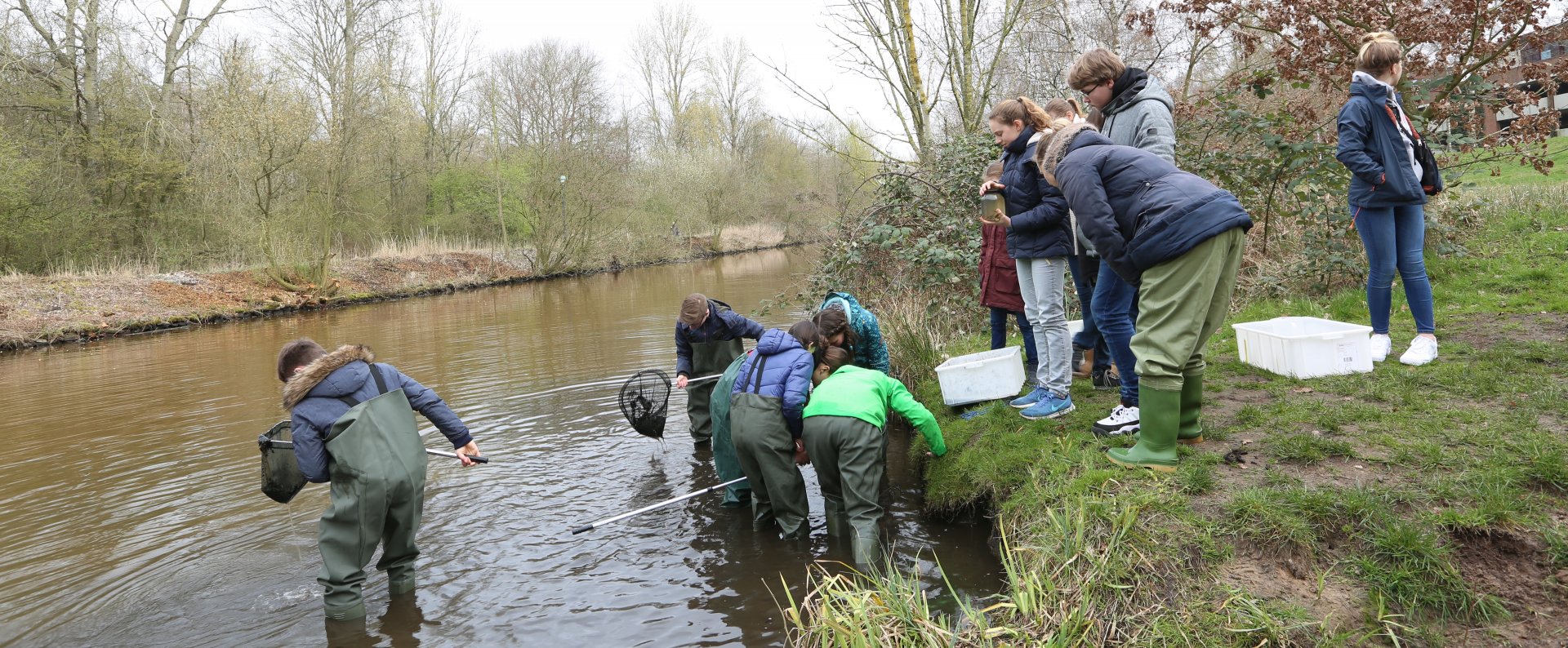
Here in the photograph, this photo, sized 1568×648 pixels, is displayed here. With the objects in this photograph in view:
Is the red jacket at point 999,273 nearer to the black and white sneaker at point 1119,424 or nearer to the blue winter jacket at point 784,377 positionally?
the black and white sneaker at point 1119,424

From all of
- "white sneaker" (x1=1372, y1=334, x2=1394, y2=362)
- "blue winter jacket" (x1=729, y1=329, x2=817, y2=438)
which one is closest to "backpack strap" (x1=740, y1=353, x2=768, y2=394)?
"blue winter jacket" (x1=729, y1=329, x2=817, y2=438)

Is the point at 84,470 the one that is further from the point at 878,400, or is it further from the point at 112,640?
the point at 878,400

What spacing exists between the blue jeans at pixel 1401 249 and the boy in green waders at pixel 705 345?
3876 mm

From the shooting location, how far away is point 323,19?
2900cm

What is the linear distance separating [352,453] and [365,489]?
0.18m

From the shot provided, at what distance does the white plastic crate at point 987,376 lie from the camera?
5398 mm

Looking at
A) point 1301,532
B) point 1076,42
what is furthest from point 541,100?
point 1301,532

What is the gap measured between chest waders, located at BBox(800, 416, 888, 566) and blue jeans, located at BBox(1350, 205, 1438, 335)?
312 centimetres

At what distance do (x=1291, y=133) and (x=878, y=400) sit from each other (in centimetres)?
506

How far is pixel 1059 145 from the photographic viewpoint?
394 cm

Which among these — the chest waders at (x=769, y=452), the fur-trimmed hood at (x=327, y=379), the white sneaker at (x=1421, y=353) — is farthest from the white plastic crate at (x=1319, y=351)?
the fur-trimmed hood at (x=327, y=379)

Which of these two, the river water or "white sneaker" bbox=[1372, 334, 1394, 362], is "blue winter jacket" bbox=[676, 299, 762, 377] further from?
"white sneaker" bbox=[1372, 334, 1394, 362]

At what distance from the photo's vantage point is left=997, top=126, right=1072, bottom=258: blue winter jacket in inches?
182

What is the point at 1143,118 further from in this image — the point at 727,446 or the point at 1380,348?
the point at 727,446
